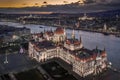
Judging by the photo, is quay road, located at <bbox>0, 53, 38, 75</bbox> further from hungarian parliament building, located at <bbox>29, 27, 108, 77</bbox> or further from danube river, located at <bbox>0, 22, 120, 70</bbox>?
danube river, located at <bbox>0, 22, 120, 70</bbox>

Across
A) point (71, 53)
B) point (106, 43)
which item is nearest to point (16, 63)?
point (71, 53)

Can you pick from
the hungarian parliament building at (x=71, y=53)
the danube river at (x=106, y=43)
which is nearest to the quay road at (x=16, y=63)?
the hungarian parliament building at (x=71, y=53)

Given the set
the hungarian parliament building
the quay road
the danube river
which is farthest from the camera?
the danube river

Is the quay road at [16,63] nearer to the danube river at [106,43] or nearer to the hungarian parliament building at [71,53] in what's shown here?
the hungarian parliament building at [71,53]

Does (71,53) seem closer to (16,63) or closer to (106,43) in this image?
(16,63)

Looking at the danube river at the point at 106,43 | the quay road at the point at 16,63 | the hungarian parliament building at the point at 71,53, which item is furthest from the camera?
the danube river at the point at 106,43

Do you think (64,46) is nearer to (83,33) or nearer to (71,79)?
(71,79)

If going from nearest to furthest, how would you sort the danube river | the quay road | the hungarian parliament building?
the hungarian parliament building
the quay road
the danube river

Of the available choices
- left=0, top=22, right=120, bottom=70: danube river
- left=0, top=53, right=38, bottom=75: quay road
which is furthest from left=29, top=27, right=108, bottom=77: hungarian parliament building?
left=0, top=22, right=120, bottom=70: danube river
